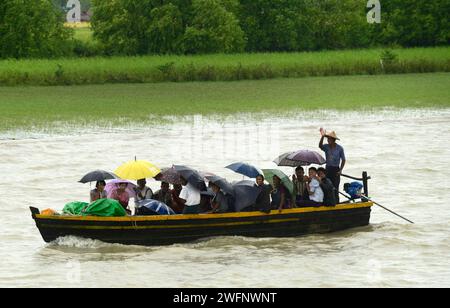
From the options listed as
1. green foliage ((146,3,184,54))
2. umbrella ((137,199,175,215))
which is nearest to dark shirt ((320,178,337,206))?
umbrella ((137,199,175,215))

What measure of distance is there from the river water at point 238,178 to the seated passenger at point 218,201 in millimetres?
452

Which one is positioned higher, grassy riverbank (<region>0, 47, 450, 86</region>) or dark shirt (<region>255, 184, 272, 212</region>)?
grassy riverbank (<region>0, 47, 450, 86</region>)

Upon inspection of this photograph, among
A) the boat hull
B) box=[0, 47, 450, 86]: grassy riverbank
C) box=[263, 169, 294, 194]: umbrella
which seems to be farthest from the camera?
box=[0, 47, 450, 86]: grassy riverbank

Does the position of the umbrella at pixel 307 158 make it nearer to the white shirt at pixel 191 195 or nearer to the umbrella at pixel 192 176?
the umbrella at pixel 192 176

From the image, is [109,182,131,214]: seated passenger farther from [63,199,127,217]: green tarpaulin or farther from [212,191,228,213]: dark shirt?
[212,191,228,213]: dark shirt

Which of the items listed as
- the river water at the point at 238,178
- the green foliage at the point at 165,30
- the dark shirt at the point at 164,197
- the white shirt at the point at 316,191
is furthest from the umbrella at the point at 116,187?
the green foliage at the point at 165,30

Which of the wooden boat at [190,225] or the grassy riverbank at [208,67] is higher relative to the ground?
the grassy riverbank at [208,67]

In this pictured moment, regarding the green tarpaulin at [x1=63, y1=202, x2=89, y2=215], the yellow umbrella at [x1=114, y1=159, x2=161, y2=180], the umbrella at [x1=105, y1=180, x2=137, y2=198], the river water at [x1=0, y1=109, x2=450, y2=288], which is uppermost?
the yellow umbrella at [x1=114, y1=159, x2=161, y2=180]

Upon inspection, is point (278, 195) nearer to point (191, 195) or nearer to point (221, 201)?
point (221, 201)

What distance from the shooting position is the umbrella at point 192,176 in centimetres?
1877

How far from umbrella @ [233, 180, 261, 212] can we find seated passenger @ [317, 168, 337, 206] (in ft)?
3.68

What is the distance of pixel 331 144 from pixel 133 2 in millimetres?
44935

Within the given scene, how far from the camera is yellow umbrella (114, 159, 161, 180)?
1903cm
